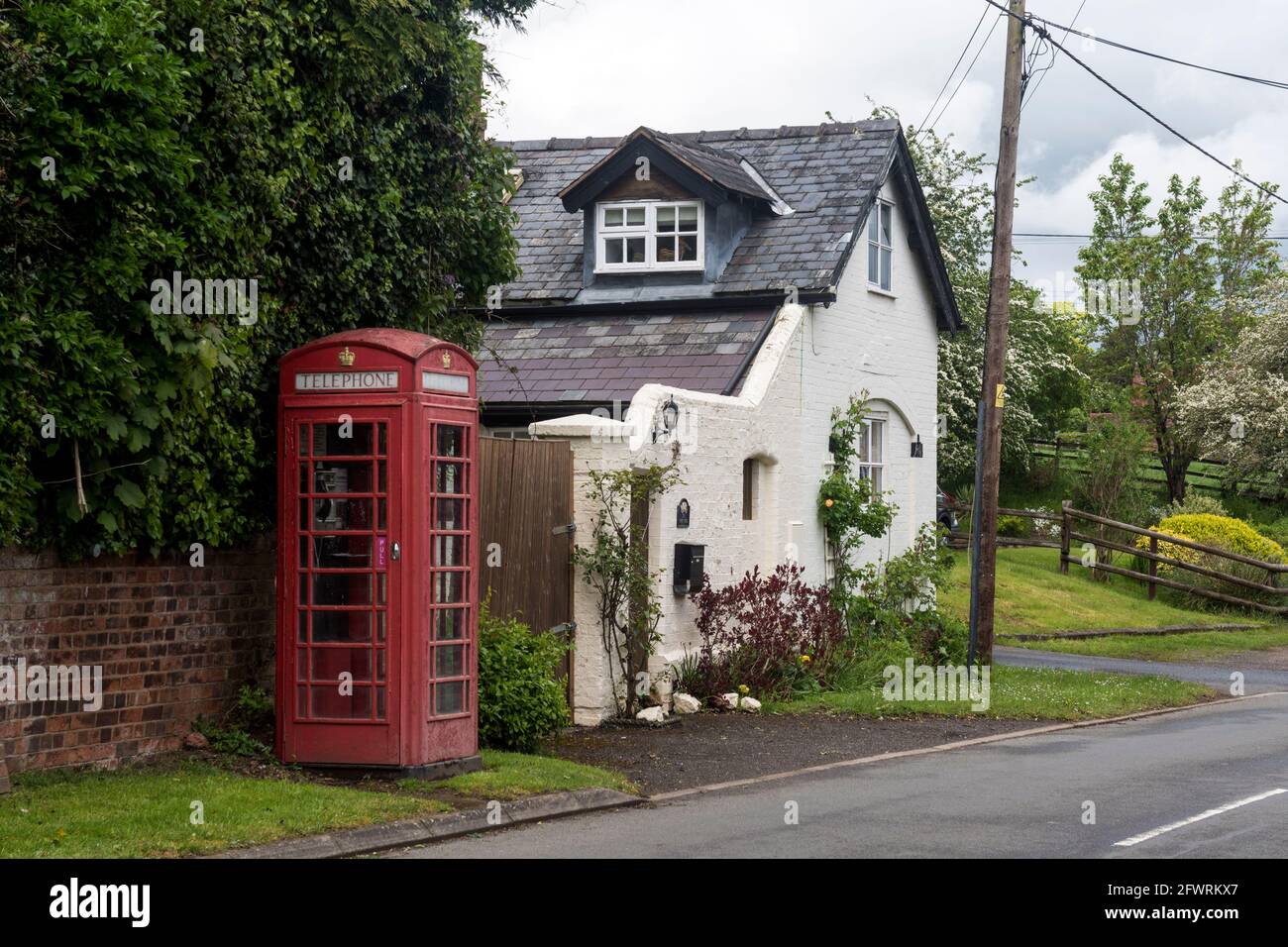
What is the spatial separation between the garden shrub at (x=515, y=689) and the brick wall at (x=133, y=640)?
67.2 inches

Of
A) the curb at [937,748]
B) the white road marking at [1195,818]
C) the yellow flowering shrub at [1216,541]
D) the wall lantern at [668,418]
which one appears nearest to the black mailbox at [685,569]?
the wall lantern at [668,418]

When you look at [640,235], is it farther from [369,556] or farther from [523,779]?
[523,779]

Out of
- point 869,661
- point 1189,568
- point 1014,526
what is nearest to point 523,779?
point 869,661

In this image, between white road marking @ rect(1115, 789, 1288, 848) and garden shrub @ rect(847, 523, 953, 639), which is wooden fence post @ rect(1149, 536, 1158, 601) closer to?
garden shrub @ rect(847, 523, 953, 639)

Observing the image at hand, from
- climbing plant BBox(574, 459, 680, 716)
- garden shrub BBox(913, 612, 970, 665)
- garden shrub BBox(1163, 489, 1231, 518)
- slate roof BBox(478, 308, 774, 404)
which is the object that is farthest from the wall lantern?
garden shrub BBox(1163, 489, 1231, 518)

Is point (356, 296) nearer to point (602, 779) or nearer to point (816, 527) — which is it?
point (602, 779)

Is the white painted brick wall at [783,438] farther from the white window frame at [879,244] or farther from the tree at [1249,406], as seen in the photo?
the tree at [1249,406]

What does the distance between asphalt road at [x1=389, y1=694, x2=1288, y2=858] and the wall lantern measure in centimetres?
408

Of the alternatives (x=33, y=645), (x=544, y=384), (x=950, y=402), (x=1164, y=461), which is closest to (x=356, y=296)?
(x=33, y=645)

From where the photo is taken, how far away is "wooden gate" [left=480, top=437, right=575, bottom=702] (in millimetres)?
13422

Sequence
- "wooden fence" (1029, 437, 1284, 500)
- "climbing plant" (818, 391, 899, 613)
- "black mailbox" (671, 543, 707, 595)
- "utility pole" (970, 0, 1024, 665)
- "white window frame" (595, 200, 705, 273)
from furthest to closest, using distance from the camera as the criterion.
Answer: "wooden fence" (1029, 437, 1284, 500) < "white window frame" (595, 200, 705, 273) < "climbing plant" (818, 391, 899, 613) < "utility pole" (970, 0, 1024, 665) < "black mailbox" (671, 543, 707, 595)

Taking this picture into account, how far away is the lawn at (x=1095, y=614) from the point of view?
83.4 ft

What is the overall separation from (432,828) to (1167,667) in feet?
53.1
